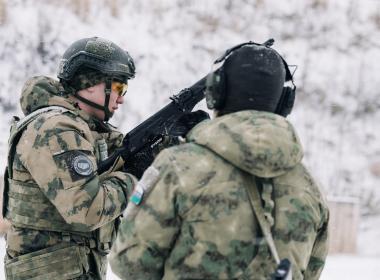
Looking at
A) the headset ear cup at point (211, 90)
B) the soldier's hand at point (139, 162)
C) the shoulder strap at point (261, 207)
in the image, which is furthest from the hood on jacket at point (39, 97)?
the shoulder strap at point (261, 207)

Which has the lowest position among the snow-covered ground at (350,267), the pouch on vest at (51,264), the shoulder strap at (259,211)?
the snow-covered ground at (350,267)

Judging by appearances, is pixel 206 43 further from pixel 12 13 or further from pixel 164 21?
pixel 12 13

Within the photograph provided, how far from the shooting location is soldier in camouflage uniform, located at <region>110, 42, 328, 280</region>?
1530 mm

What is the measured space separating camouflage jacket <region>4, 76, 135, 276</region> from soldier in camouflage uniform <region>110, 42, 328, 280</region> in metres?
0.75

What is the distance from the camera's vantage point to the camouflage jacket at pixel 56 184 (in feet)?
7.61

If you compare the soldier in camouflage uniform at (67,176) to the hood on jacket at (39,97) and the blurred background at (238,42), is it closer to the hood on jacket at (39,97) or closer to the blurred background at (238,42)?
the hood on jacket at (39,97)

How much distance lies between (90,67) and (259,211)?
1405 millimetres

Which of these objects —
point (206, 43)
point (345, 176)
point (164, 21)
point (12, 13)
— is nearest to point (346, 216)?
point (345, 176)

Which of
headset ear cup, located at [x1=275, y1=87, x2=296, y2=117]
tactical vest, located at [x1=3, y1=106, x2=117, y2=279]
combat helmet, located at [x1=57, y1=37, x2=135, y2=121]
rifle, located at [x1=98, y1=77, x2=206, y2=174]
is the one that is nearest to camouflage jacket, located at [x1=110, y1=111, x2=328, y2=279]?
headset ear cup, located at [x1=275, y1=87, x2=296, y2=117]

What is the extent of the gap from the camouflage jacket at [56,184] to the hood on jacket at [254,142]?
903 millimetres

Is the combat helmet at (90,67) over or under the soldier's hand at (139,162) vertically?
over

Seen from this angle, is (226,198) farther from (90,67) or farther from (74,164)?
(90,67)

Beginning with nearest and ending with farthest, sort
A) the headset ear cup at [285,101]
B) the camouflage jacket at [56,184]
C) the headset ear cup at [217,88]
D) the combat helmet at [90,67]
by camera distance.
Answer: the headset ear cup at [217,88] < the headset ear cup at [285,101] < the camouflage jacket at [56,184] < the combat helmet at [90,67]

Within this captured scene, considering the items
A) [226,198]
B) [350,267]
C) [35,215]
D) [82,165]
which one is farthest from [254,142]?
[350,267]
